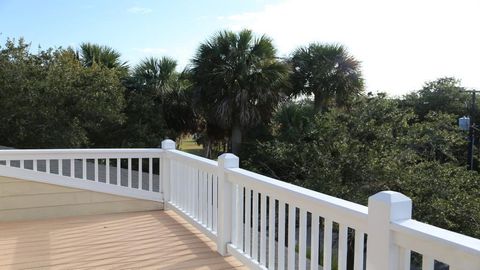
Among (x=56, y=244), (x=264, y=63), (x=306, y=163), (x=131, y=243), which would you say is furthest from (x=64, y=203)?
(x=264, y=63)

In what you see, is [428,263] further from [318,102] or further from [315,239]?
[318,102]

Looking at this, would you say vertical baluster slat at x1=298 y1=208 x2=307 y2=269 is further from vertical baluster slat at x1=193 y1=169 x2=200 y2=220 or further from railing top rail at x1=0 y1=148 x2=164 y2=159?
railing top rail at x1=0 y1=148 x2=164 y2=159

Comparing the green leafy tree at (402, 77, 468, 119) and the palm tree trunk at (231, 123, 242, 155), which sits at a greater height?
the green leafy tree at (402, 77, 468, 119)

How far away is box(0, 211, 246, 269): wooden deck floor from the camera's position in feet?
10.9

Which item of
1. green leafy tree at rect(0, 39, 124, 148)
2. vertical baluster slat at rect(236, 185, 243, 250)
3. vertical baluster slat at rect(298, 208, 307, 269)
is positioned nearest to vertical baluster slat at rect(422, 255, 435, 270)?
vertical baluster slat at rect(298, 208, 307, 269)

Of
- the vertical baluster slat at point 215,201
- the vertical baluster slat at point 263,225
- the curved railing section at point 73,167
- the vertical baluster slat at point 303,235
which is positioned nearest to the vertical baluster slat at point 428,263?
the vertical baluster slat at point 303,235

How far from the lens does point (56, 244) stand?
12.4 feet

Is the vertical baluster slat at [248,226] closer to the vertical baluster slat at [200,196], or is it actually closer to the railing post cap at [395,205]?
the vertical baluster slat at [200,196]

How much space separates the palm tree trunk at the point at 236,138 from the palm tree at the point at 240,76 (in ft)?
1.05

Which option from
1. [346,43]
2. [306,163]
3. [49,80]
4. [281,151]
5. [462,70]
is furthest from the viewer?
[462,70]

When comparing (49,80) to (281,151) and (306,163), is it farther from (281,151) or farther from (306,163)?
(306,163)

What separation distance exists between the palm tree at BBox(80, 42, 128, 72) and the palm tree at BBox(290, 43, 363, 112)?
569cm

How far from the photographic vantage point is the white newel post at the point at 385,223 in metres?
1.74

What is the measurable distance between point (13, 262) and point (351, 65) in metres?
11.8
